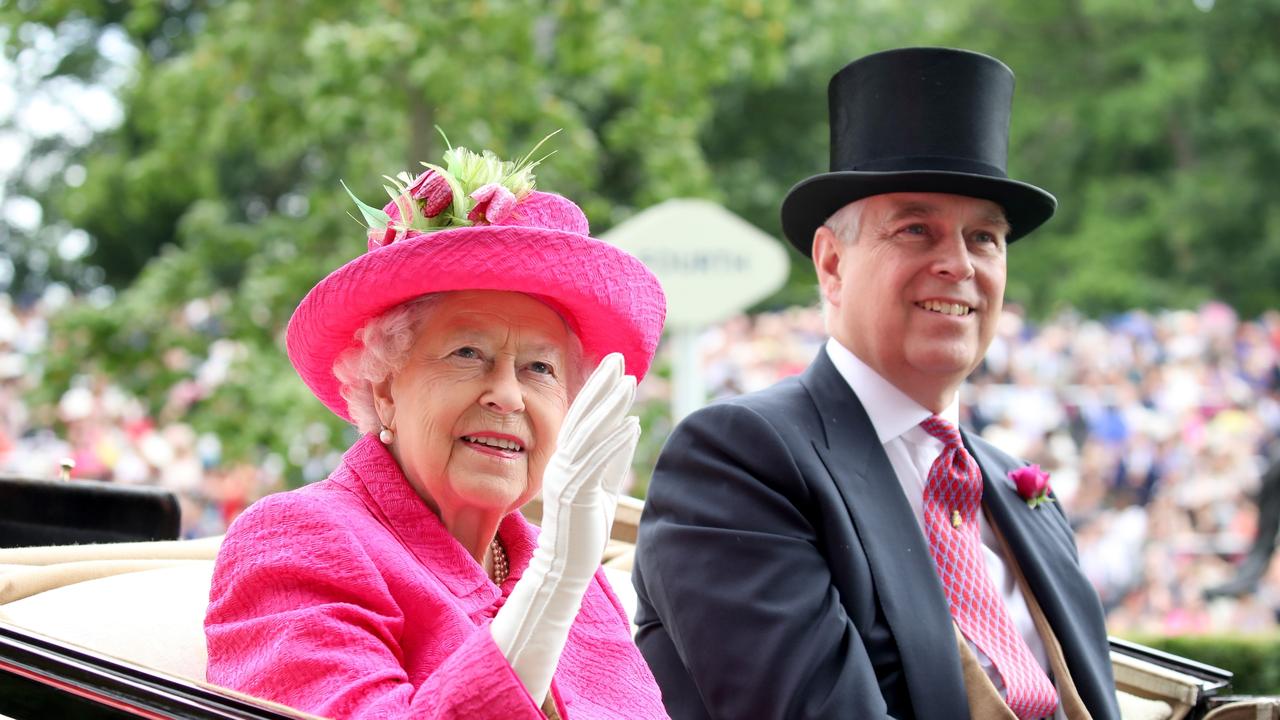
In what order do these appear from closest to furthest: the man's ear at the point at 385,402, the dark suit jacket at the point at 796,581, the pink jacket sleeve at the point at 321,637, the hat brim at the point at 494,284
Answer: the pink jacket sleeve at the point at 321,637
the hat brim at the point at 494,284
the man's ear at the point at 385,402
the dark suit jacket at the point at 796,581

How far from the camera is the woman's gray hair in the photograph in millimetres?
2076

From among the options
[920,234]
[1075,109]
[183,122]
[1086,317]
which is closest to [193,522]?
[183,122]

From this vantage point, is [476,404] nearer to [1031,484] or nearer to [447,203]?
[447,203]

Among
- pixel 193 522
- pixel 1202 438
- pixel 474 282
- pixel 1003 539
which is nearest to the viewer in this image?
pixel 474 282

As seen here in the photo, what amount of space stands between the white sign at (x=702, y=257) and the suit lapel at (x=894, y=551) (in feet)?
12.0

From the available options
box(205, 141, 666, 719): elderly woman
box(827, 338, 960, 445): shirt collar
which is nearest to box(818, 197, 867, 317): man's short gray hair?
box(827, 338, 960, 445): shirt collar

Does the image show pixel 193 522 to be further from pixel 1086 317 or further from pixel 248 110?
pixel 1086 317

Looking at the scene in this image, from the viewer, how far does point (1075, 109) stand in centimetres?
2272

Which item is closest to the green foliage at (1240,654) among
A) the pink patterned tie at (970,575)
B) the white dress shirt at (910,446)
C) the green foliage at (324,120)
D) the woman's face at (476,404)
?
the green foliage at (324,120)

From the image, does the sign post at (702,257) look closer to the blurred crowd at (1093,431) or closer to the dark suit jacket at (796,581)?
the blurred crowd at (1093,431)

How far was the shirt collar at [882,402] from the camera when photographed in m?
2.80

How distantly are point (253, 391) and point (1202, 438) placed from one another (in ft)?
23.7

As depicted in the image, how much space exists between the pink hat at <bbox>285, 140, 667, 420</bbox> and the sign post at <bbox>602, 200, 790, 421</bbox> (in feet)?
13.7

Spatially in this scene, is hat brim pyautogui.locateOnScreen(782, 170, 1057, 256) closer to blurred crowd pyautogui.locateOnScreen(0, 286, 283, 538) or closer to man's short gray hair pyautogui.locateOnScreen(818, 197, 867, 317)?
man's short gray hair pyautogui.locateOnScreen(818, 197, 867, 317)
